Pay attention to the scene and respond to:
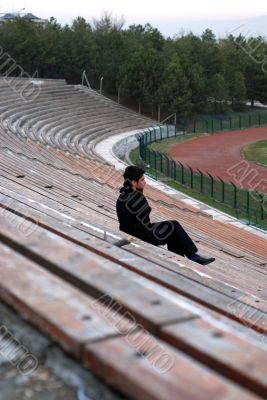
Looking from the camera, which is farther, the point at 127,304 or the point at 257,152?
the point at 257,152

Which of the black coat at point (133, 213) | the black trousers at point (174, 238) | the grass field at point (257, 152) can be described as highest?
the black coat at point (133, 213)

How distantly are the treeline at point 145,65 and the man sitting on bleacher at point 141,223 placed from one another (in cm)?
4285

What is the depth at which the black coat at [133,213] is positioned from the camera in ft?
22.8

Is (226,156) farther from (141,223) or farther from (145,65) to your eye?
(141,223)

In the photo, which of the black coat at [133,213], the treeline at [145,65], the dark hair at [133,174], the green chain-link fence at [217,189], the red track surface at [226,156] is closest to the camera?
the black coat at [133,213]

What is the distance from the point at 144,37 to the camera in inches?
2574

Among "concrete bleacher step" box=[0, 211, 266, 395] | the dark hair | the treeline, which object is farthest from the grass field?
"concrete bleacher step" box=[0, 211, 266, 395]

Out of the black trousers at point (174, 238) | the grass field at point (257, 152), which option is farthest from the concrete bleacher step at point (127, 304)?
the grass field at point (257, 152)

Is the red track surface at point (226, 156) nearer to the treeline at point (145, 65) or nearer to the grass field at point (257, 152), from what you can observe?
the grass field at point (257, 152)

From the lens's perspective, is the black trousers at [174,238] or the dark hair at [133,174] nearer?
the dark hair at [133,174]

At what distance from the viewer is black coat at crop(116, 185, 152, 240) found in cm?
695

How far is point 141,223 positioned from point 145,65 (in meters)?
45.0

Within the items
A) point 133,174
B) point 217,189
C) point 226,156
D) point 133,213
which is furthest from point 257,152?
point 133,213

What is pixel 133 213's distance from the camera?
695cm
